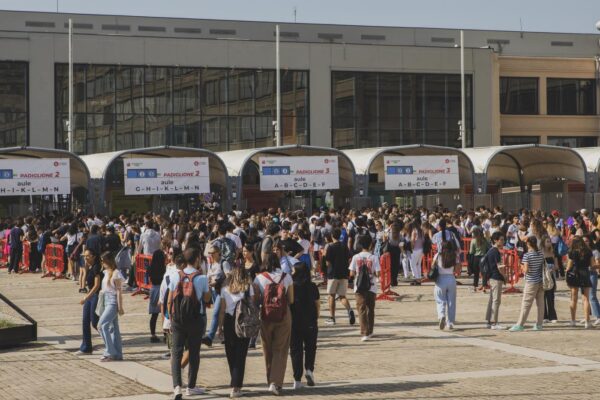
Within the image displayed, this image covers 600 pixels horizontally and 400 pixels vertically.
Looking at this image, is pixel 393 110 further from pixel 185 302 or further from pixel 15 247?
pixel 185 302

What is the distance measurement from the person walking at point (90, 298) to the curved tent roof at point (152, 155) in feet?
84.0

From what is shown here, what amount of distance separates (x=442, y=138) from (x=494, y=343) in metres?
48.4

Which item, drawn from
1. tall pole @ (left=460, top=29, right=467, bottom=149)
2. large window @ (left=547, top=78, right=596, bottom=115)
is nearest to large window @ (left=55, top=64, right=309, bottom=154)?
tall pole @ (left=460, top=29, right=467, bottom=149)

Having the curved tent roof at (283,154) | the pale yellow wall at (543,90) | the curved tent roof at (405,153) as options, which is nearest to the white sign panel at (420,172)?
the curved tent roof at (405,153)

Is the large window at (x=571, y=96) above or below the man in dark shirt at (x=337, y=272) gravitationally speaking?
above

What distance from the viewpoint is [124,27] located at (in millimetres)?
78312

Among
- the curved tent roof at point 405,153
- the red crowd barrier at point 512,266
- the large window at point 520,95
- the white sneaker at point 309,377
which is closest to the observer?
the white sneaker at point 309,377

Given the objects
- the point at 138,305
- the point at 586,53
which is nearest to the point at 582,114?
the point at 586,53

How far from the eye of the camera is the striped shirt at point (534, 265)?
18.2 meters

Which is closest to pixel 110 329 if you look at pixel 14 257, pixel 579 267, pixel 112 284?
pixel 112 284

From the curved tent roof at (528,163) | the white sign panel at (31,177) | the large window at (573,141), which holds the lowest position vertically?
the white sign panel at (31,177)

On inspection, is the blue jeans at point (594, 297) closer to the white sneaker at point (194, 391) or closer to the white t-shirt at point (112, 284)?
the white t-shirt at point (112, 284)

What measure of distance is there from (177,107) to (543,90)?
75.5 feet

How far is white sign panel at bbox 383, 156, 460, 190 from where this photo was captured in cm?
4003
